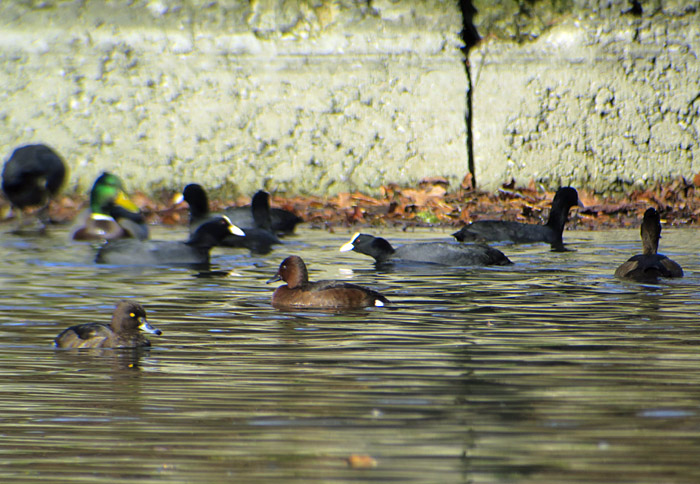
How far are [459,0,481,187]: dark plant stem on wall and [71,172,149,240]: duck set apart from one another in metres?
3.93

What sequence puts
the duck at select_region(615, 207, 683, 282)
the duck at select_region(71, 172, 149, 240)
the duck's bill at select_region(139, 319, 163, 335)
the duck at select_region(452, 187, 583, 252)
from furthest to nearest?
the duck at select_region(71, 172, 149, 240) < the duck at select_region(452, 187, 583, 252) < the duck at select_region(615, 207, 683, 282) < the duck's bill at select_region(139, 319, 163, 335)

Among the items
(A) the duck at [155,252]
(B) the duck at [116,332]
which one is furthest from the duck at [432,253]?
(B) the duck at [116,332]

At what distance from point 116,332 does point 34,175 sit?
7598 mm

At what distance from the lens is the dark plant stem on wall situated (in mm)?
13156

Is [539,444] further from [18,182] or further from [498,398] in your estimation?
[18,182]

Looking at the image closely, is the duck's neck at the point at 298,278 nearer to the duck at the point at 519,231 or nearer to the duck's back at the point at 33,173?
the duck at the point at 519,231

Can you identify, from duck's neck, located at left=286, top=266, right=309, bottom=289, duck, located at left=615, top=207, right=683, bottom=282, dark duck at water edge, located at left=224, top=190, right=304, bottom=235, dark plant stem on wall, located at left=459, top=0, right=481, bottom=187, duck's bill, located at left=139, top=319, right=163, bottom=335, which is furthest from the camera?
dark plant stem on wall, located at left=459, top=0, right=481, bottom=187

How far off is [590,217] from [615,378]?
8.96m

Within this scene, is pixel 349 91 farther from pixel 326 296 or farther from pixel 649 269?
pixel 326 296

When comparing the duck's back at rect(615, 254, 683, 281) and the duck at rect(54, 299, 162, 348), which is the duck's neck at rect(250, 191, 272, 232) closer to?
the duck's back at rect(615, 254, 683, 281)

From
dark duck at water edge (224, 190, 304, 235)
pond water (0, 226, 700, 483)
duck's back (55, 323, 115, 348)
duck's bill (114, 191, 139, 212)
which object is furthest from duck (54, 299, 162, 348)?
duck's bill (114, 191, 139, 212)

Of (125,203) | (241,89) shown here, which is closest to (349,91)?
(241,89)

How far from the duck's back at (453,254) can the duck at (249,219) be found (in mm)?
1732

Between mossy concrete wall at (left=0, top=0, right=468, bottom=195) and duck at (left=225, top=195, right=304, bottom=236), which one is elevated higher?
mossy concrete wall at (left=0, top=0, right=468, bottom=195)
